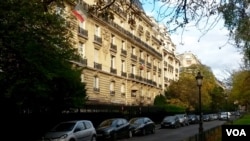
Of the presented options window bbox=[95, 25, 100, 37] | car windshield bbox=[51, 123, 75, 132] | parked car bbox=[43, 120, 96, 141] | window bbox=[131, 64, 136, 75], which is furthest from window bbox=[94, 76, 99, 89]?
car windshield bbox=[51, 123, 75, 132]

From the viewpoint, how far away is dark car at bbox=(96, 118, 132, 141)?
30525 millimetres

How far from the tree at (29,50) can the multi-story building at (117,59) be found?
13217 millimetres

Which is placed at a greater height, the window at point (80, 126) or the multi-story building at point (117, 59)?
the multi-story building at point (117, 59)

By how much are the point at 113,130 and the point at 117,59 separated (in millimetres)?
37668

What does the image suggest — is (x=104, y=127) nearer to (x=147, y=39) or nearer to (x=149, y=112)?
(x=149, y=112)

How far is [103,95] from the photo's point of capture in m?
61.2

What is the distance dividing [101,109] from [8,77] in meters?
18.3

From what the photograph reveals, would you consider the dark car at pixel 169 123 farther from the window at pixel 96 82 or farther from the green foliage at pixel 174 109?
the green foliage at pixel 174 109

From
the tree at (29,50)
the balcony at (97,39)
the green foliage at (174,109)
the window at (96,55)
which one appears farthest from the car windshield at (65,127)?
the green foliage at (174,109)

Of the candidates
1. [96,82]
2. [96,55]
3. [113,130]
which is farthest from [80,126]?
[96,55]

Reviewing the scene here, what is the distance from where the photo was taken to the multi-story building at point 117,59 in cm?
5559

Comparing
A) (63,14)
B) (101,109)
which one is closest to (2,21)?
(63,14)

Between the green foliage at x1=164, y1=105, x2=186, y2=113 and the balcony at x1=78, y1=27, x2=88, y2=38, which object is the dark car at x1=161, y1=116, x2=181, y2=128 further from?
the green foliage at x1=164, y1=105, x2=186, y2=113

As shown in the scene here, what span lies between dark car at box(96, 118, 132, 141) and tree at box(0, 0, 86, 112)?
5.54 meters
